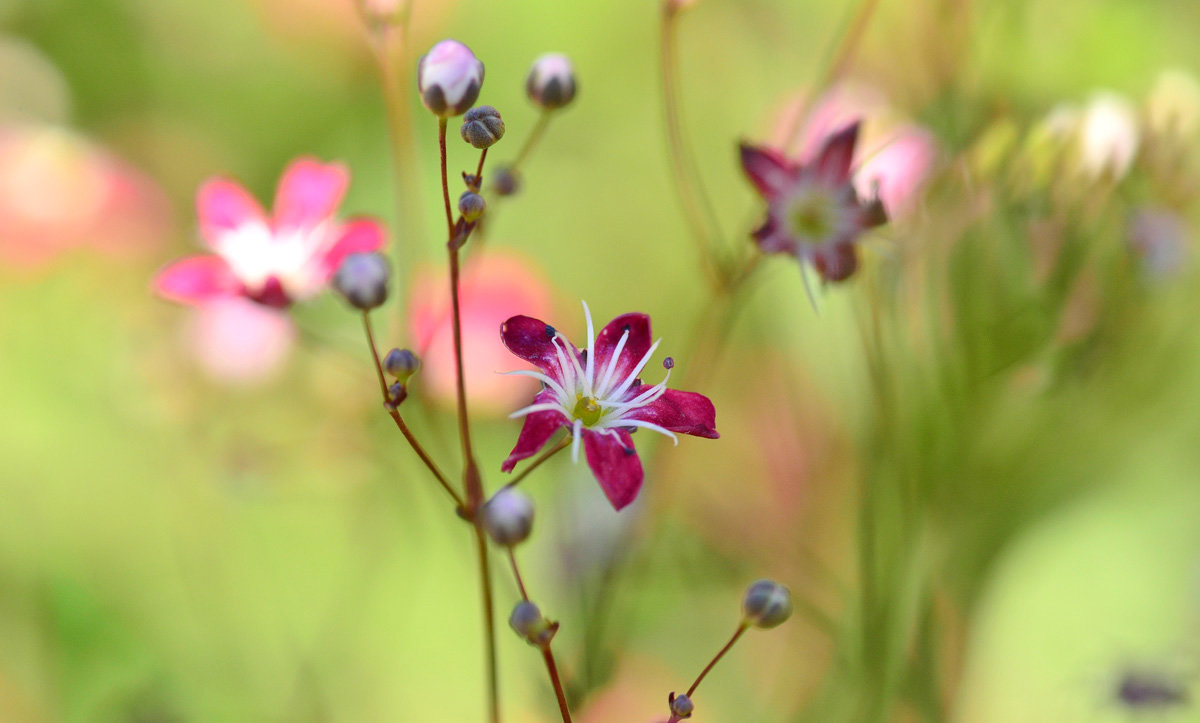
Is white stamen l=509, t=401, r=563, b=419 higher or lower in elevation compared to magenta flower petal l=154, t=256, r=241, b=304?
lower

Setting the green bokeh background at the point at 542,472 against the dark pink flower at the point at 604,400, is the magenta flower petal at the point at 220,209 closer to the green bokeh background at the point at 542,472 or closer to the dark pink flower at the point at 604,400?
the green bokeh background at the point at 542,472

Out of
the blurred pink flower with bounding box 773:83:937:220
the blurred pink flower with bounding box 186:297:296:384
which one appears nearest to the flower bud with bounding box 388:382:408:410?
the blurred pink flower with bounding box 773:83:937:220

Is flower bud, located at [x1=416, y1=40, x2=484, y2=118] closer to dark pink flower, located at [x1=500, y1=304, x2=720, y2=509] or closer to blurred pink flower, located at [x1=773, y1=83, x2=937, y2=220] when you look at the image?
dark pink flower, located at [x1=500, y1=304, x2=720, y2=509]

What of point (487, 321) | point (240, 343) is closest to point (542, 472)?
point (487, 321)

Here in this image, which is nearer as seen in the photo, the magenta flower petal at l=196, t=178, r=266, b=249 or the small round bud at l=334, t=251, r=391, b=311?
the small round bud at l=334, t=251, r=391, b=311

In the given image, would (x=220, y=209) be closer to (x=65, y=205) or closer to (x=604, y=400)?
(x=604, y=400)
